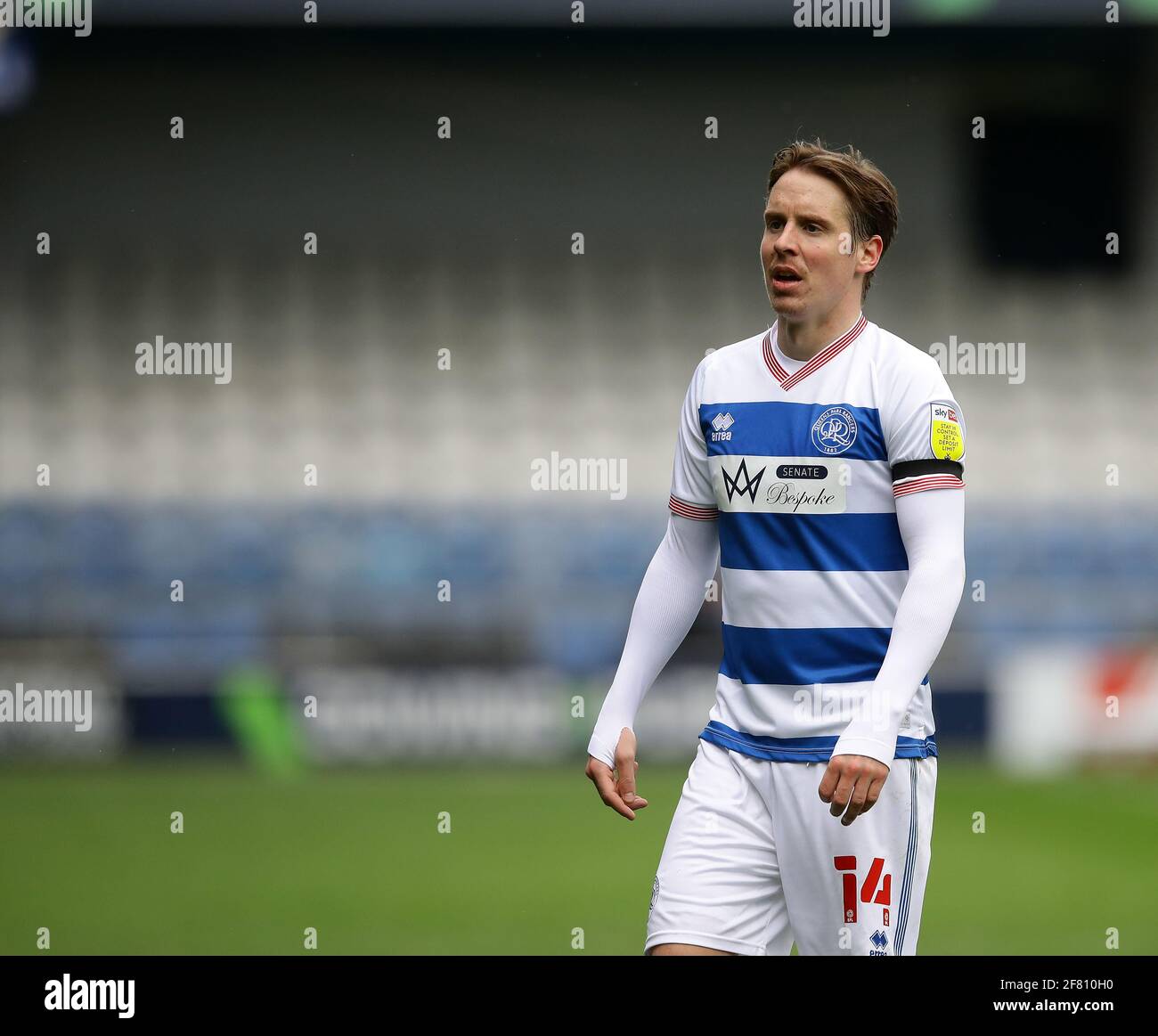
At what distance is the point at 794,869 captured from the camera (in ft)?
9.17

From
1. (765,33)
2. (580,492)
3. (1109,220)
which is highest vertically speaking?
(765,33)

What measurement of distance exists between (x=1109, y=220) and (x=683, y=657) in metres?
6.27

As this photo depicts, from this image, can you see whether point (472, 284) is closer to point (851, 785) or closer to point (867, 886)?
point (867, 886)

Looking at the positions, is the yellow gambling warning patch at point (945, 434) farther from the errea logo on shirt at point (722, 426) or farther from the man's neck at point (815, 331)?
the errea logo on shirt at point (722, 426)

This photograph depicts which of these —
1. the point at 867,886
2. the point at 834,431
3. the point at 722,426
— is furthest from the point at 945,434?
the point at 867,886

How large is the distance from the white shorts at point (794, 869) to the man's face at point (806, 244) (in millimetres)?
852

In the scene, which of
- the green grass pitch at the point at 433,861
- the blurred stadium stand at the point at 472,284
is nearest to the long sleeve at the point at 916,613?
the green grass pitch at the point at 433,861

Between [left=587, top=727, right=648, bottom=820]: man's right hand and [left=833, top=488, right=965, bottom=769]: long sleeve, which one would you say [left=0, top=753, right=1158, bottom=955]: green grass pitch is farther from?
[left=833, top=488, right=965, bottom=769]: long sleeve

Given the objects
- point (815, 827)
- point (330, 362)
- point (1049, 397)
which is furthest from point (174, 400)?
point (815, 827)

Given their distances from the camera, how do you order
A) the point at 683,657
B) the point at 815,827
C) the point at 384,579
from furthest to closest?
the point at 384,579 → the point at 683,657 → the point at 815,827

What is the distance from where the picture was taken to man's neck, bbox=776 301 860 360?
2.84 metres

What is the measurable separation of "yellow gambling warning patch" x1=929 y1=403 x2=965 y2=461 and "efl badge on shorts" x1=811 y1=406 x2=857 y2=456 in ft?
0.47

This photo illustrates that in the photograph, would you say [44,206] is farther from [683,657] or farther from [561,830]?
[561,830]

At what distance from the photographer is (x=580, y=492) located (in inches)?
531
